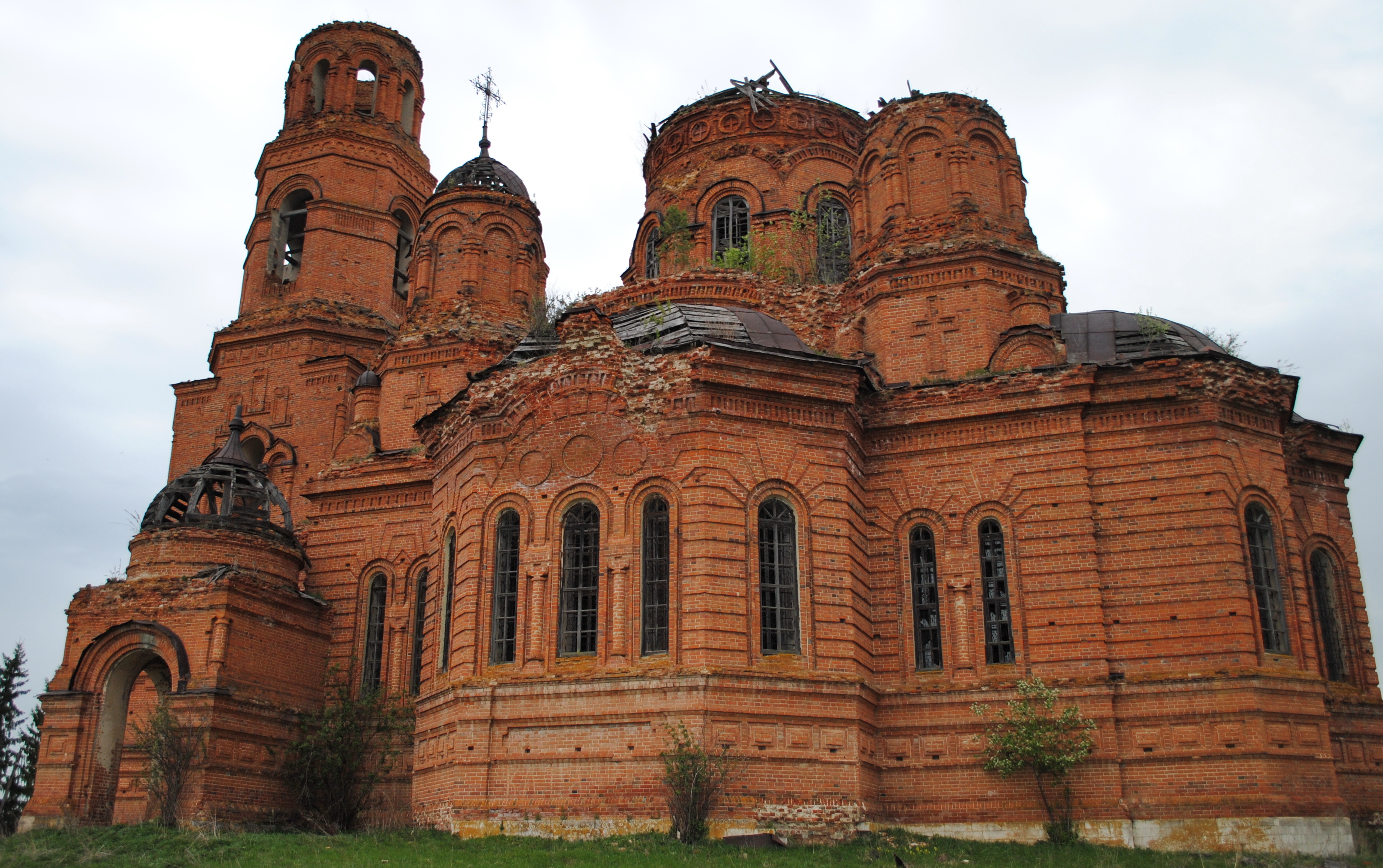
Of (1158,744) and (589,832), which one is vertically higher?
(1158,744)

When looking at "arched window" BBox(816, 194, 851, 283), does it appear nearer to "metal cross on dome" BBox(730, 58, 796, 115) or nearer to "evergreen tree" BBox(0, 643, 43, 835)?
"metal cross on dome" BBox(730, 58, 796, 115)

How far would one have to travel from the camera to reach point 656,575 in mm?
15719

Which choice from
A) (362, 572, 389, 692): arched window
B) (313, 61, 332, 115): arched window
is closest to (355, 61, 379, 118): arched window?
(313, 61, 332, 115): arched window

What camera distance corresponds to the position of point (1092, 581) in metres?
16.3

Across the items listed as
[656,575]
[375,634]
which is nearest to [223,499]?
[375,634]

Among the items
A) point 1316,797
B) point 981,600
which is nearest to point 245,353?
point 981,600

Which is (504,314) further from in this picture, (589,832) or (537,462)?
(589,832)

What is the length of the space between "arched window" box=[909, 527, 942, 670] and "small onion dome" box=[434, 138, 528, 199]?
12.6m

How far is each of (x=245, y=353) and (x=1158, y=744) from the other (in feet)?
67.0

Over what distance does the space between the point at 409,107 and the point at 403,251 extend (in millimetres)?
4154

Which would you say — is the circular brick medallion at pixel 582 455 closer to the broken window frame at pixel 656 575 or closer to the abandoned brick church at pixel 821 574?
the abandoned brick church at pixel 821 574

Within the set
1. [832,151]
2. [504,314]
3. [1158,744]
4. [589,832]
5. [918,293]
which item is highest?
Answer: [832,151]

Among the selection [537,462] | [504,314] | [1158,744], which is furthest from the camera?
[504,314]

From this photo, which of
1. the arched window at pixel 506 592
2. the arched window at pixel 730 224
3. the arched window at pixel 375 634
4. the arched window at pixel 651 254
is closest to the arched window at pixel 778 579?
the arched window at pixel 506 592
